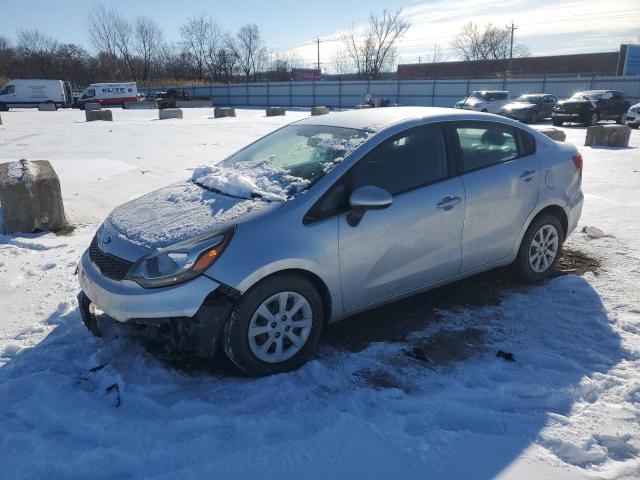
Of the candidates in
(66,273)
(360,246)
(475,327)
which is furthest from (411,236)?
(66,273)

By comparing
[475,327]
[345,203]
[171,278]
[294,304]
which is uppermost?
[345,203]

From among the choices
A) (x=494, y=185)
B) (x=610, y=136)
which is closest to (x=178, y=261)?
(x=494, y=185)

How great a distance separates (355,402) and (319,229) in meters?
1.06

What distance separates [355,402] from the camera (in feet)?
9.54

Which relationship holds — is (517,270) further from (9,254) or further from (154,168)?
(154,168)

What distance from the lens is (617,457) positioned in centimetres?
247

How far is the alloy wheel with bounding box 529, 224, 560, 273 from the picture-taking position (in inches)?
178

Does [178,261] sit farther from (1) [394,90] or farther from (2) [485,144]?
(1) [394,90]

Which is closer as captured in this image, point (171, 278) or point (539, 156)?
point (171, 278)

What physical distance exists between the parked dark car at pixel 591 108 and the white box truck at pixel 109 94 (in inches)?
1348

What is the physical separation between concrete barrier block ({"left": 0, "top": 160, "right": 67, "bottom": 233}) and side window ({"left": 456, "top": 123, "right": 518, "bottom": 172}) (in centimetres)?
464

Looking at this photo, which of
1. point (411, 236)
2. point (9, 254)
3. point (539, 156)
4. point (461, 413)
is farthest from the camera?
point (9, 254)

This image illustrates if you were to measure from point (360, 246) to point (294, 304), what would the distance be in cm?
59

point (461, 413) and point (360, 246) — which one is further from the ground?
point (360, 246)
